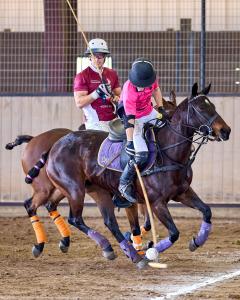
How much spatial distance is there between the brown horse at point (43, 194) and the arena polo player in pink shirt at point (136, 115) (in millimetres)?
405

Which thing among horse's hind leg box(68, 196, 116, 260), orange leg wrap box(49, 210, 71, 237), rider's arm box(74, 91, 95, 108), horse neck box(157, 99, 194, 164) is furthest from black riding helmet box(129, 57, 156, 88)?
orange leg wrap box(49, 210, 71, 237)

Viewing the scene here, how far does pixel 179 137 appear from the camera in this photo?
34.1 ft

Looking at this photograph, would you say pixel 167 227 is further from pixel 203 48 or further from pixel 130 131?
pixel 203 48

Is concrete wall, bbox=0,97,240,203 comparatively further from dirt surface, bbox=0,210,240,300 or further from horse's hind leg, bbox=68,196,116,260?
horse's hind leg, bbox=68,196,116,260

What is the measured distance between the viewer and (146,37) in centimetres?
1639

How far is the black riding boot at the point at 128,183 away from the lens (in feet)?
33.8

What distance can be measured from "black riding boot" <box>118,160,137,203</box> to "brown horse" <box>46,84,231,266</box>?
0.27 ft

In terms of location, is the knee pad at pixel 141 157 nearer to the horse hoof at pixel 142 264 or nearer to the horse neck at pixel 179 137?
the horse neck at pixel 179 137

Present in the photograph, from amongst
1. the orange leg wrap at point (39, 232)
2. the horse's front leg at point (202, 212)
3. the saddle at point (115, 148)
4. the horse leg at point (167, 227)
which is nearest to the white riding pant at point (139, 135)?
the saddle at point (115, 148)

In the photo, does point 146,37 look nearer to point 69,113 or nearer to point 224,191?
point 69,113

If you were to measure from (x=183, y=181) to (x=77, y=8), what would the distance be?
6.94m

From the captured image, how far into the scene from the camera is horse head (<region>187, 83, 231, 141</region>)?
1013 centimetres

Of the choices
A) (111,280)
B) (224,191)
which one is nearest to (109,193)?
(111,280)

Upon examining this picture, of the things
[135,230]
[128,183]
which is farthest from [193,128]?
[135,230]
